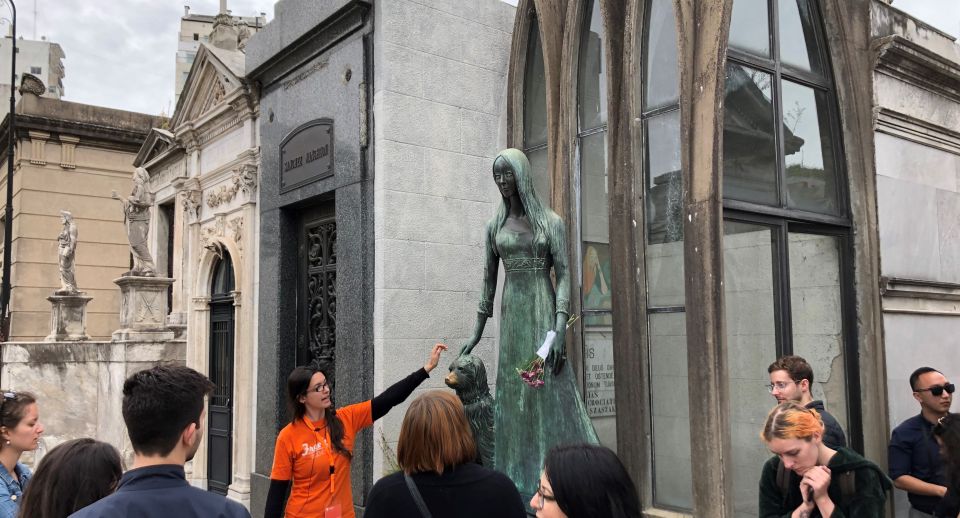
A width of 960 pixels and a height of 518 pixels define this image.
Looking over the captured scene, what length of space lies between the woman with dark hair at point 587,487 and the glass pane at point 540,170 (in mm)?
4897

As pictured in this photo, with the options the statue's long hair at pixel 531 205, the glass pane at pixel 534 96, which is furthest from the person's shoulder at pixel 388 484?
the glass pane at pixel 534 96

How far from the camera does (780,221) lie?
5.84m

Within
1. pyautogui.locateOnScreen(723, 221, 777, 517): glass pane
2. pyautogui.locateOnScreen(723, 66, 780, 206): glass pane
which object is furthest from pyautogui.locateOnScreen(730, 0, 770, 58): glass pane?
pyautogui.locateOnScreen(723, 221, 777, 517): glass pane

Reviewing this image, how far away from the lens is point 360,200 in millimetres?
6727

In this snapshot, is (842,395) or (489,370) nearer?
(842,395)

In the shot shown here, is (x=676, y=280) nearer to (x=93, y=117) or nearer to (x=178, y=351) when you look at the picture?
(x=178, y=351)

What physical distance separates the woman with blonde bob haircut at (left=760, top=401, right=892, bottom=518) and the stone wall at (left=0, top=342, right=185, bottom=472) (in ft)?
37.6

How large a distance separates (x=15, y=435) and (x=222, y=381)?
22.5 feet

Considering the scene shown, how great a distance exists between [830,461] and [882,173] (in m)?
4.48

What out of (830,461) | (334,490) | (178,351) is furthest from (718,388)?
(178,351)

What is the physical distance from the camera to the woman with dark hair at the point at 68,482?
2.63m

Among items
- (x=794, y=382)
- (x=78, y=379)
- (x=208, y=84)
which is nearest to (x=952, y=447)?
(x=794, y=382)

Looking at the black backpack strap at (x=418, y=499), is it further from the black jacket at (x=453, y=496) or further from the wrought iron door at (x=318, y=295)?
the wrought iron door at (x=318, y=295)

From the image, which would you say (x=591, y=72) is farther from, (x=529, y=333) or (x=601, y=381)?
(x=529, y=333)
